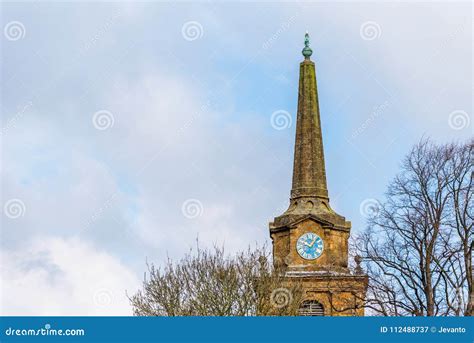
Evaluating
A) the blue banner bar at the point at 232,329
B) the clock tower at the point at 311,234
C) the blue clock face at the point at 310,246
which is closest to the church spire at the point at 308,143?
the clock tower at the point at 311,234

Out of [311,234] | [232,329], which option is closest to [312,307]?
[311,234]

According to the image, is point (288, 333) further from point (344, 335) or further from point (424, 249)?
point (424, 249)

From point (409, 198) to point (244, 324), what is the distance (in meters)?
16.2

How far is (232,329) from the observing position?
2634 centimetres

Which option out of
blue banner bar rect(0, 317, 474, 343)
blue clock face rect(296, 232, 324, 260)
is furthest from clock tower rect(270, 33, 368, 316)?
blue banner bar rect(0, 317, 474, 343)

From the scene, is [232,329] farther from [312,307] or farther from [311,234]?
[311,234]

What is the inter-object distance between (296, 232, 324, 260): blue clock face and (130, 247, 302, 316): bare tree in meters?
11.4

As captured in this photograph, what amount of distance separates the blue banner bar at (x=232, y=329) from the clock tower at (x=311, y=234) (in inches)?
1203

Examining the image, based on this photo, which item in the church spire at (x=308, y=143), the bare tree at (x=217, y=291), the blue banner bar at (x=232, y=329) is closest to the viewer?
the blue banner bar at (x=232, y=329)

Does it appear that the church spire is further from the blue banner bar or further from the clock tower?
the blue banner bar

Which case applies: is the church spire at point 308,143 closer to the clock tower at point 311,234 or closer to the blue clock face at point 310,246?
the clock tower at point 311,234

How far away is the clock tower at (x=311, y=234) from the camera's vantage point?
61.1 m

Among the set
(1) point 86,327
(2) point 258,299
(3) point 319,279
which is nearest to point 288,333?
(1) point 86,327

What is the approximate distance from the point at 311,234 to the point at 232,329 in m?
37.5
